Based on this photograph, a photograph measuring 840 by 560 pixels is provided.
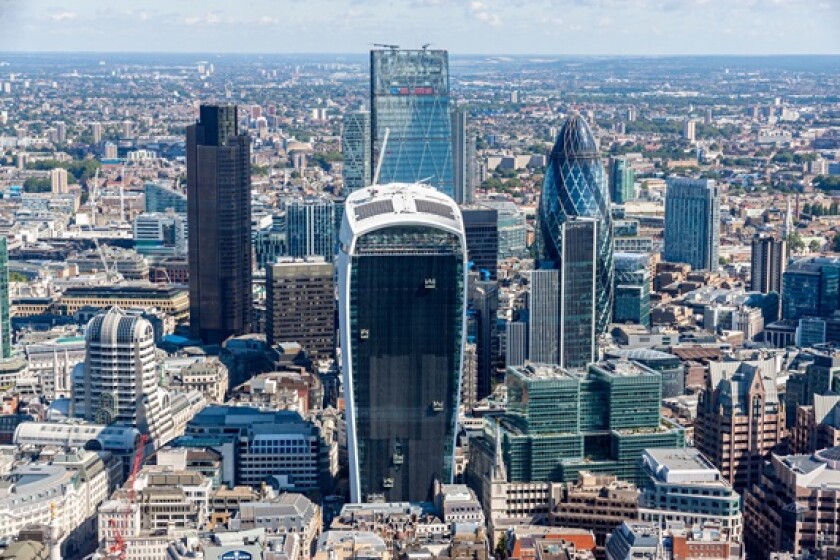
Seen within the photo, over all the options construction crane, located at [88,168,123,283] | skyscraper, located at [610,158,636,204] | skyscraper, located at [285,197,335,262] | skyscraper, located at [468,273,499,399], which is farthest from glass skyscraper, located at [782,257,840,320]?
skyscraper, located at [610,158,636,204]

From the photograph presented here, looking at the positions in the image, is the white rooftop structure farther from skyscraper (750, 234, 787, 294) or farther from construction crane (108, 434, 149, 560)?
skyscraper (750, 234, 787, 294)

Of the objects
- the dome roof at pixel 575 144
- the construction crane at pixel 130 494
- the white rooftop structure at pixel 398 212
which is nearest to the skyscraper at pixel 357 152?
the dome roof at pixel 575 144

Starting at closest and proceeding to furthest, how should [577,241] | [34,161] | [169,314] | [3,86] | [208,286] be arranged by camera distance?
[577,241], [208,286], [169,314], [34,161], [3,86]

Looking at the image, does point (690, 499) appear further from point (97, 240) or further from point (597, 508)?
→ point (97, 240)

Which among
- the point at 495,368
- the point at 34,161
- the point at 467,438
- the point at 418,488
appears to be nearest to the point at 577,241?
the point at 495,368

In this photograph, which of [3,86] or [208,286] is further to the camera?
[3,86]

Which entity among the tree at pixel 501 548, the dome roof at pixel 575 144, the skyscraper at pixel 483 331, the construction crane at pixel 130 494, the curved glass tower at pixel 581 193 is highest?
the dome roof at pixel 575 144

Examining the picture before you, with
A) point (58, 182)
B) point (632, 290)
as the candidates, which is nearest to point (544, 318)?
point (632, 290)

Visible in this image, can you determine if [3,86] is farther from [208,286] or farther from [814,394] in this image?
[814,394]

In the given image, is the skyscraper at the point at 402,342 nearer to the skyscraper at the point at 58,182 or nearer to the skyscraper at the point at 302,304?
the skyscraper at the point at 302,304
